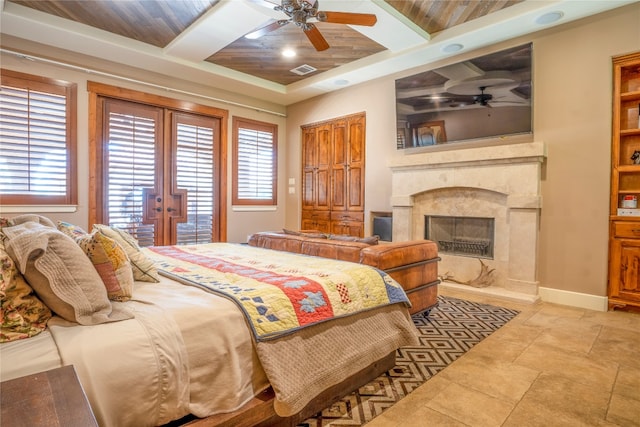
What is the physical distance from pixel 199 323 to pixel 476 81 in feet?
13.6

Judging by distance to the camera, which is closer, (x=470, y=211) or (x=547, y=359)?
(x=547, y=359)

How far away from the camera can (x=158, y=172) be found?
487cm

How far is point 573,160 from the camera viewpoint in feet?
11.7

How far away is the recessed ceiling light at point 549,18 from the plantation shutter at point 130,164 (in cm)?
479

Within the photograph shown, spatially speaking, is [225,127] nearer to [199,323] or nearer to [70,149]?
[70,149]

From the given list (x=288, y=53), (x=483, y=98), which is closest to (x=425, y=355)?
(x=483, y=98)

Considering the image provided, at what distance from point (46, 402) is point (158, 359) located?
40 centimetres

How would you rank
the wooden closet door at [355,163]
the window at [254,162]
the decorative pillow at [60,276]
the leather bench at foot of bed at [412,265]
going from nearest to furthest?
the decorative pillow at [60,276], the leather bench at foot of bed at [412,265], the wooden closet door at [355,163], the window at [254,162]

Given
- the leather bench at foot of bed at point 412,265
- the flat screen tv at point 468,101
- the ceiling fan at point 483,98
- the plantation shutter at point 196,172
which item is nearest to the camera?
the leather bench at foot of bed at point 412,265

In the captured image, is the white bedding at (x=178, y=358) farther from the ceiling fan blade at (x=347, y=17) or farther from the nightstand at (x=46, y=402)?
the ceiling fan blade at (x=347, y=17)

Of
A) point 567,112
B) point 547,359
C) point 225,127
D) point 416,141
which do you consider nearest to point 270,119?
point 225,127

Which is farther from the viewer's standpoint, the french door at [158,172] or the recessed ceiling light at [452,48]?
the french door at [158,172]

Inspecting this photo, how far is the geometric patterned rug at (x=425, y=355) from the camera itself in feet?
5.58

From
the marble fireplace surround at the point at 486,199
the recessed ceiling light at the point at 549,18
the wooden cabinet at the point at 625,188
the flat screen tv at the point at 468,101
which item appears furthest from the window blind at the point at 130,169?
the wooden cabinet at the point at 625,188
